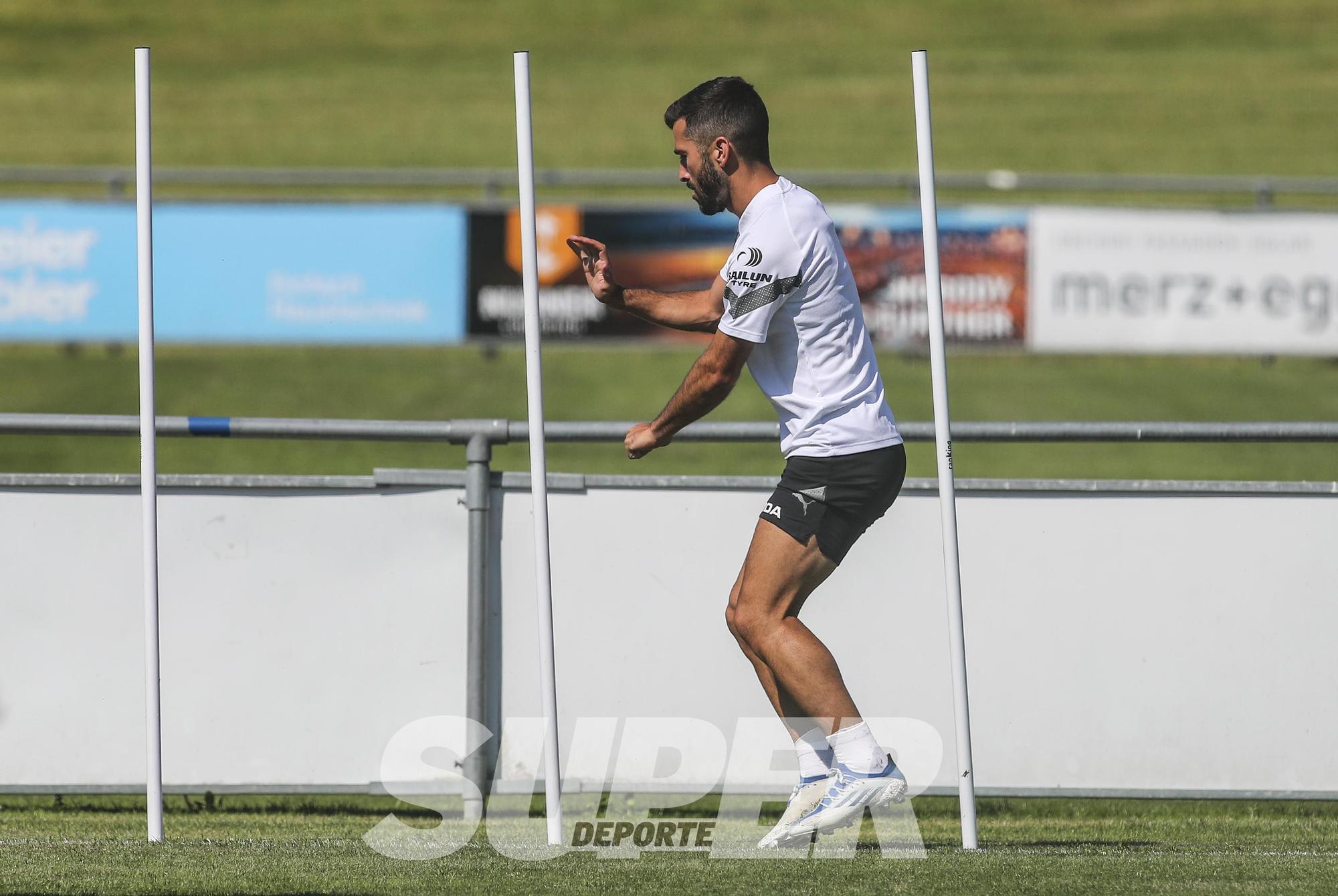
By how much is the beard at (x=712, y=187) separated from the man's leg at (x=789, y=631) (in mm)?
957

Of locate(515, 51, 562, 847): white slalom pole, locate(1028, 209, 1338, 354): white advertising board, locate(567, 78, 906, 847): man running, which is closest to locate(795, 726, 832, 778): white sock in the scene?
locate(567, 78, 906, 847): man running

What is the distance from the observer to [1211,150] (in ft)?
87.1

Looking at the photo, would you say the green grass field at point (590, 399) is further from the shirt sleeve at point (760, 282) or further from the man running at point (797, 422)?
the shirt sleeve at point (760, 282)

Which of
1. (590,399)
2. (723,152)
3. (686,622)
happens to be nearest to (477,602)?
(686,622)

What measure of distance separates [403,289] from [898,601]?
9.33 metres

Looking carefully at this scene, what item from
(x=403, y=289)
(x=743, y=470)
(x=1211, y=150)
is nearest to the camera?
(x=743, y=470)

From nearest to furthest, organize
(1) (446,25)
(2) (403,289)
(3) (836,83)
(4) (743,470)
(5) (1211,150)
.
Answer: (4) (743,470) → (2) (403,289) → (5) (1211,150) → (3) (836,83) → (1) (446,25)

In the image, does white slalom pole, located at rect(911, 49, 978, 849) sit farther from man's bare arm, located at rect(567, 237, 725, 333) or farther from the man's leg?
man's bare arm, located at rect(567, 237, 725, 333)

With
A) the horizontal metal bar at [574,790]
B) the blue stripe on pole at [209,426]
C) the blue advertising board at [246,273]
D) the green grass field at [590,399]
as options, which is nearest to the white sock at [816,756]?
the horizontal metal bar at [574,790]

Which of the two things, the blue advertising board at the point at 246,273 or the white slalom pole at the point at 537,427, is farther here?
the blue advertising board at the point at 246,273

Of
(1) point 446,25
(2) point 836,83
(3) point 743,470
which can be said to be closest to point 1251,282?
(3) point 743,470

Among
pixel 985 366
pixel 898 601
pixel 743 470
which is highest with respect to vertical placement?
pixel 985 366

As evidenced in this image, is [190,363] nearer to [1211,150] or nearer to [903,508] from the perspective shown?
[903,508]

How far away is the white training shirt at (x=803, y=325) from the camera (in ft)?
15.4
